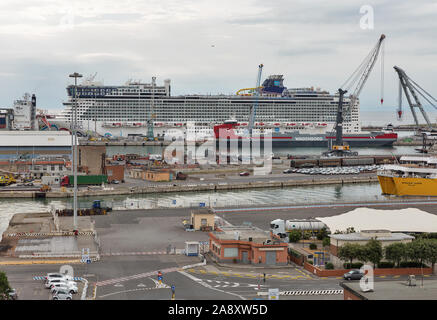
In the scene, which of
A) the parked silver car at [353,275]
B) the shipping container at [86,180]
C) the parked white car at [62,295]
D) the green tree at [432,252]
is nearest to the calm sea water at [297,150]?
the shipping container at [86,180]

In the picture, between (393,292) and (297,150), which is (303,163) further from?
(393,292)

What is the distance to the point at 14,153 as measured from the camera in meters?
46.3

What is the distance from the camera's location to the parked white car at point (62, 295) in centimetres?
1280

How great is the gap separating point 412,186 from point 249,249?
747 inches

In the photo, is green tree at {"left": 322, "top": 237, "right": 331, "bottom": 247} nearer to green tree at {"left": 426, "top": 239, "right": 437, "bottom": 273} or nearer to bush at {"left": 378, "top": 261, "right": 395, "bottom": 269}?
bush at {"left": 378, "top": 261, "right": 395, "bottom": 269}

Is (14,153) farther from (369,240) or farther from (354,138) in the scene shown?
(354,138)

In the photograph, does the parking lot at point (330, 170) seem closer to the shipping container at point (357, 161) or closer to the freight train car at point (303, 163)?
the freight train car at point (303, 163)

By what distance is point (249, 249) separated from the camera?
17.3m

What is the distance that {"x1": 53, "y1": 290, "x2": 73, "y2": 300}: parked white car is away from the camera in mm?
12801

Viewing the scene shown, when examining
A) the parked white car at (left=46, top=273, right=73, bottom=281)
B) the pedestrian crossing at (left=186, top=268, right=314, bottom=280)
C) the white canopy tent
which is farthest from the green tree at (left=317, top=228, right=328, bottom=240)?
the parked white car at (left=46, top=273, right=73, bottom=281)

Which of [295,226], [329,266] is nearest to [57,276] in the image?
[329,266]

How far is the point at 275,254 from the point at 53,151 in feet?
109
